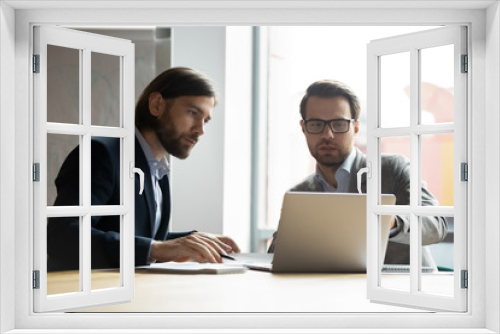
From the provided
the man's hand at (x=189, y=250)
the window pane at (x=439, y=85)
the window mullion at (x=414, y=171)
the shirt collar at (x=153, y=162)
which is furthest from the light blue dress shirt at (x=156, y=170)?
the window pane at (x=439, y=85)

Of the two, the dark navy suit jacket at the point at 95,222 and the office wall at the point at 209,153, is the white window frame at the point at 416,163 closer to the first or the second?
the dark navy suit jacket at the point at 95,222

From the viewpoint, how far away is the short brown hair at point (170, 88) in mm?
5062

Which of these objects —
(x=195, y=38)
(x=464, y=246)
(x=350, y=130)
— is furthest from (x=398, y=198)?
(x=195, y=38)

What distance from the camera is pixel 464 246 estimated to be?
9.94 ft

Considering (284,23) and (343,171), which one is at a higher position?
(284,23)

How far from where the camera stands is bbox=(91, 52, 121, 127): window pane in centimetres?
533

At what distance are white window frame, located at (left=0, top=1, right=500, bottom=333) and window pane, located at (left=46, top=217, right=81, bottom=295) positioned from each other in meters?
0.18

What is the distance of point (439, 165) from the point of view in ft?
20.3

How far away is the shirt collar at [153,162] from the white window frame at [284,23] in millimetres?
1762

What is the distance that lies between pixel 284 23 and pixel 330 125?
8.21 ft

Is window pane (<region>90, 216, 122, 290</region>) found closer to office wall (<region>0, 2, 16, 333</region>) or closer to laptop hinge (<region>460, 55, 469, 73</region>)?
office wall (<region>0, 2, 16, 333</region>)

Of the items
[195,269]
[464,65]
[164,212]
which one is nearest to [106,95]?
[164,212]

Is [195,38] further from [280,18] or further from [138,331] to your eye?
[138,331]

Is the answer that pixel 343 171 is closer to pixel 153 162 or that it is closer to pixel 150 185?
pixel 153 162
